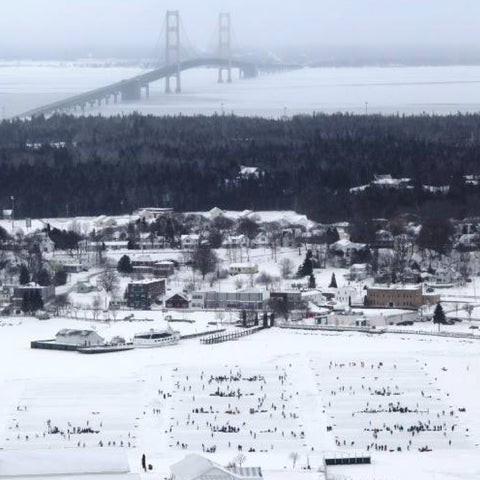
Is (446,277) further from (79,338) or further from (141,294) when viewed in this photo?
(79,338)

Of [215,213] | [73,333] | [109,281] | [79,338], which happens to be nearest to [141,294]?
[109,281]

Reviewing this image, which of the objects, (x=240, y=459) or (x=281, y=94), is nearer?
(x=240, y=459)

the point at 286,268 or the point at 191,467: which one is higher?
the point at 191,467

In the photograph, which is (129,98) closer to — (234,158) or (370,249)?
(234,158)

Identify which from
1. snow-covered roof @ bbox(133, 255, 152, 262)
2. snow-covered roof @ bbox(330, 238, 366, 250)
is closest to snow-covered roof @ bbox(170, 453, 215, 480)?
snow-covered roof @ bbox(133, 255, 152, 262)

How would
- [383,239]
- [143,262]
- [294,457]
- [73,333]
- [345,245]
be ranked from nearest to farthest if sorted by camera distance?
[294,457] < [73,333] < [143,262] < [345,245] < [383,239]
